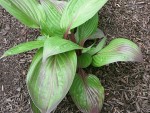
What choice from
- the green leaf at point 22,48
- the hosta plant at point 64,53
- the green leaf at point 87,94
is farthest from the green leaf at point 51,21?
the green leaf at point 87,94

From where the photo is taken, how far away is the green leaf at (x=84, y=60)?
185 centimetres

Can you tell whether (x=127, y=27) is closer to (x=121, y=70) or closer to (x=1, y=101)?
(x=121, y=70)

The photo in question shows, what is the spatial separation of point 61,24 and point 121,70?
0.58m

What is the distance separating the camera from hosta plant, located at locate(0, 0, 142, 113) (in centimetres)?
154

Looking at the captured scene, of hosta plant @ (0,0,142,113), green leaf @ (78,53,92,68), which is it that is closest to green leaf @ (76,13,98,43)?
hosta plant @ (0,0,142,113)

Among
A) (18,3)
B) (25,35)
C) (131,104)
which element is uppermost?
(18,3)

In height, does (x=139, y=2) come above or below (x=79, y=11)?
below

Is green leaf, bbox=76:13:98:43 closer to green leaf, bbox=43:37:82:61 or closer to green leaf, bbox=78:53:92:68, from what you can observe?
green leaf, bbox=78:53:92:68

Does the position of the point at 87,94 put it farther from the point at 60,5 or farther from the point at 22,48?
the point at 60,5

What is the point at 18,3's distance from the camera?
1.75 metres

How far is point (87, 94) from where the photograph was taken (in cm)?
176

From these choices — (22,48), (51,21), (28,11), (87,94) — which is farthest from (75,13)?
(87,94)

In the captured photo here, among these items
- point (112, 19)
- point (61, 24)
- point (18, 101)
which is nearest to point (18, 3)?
point (61, 24)

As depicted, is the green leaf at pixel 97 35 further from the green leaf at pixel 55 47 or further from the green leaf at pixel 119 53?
the green leaf at pixel 55 47
